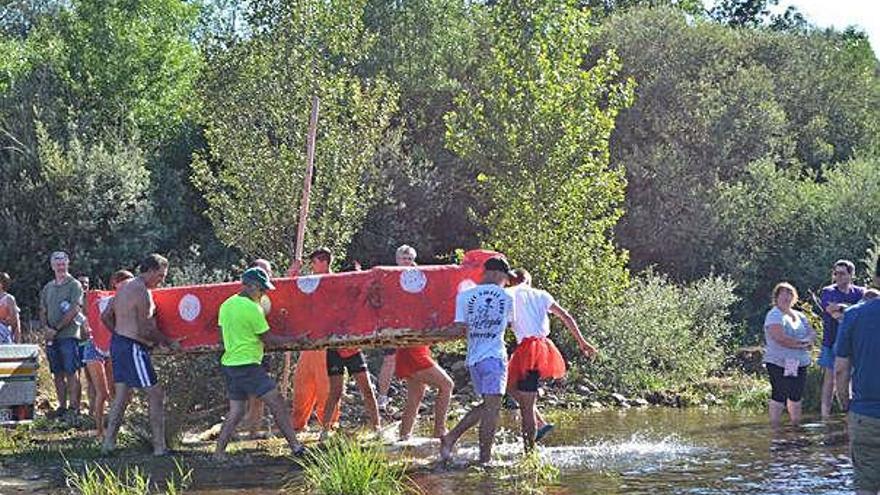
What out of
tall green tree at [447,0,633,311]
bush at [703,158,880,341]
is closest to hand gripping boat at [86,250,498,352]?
tall green tree at [447,0,633,311]

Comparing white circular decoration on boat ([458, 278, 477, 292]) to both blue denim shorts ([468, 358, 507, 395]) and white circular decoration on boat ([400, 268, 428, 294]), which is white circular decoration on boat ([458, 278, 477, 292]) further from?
blue denim shorts ([468, 358, 507, 395])

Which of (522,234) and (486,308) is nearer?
(486,308)

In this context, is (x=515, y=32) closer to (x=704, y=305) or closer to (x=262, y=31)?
(x=262, y=31)

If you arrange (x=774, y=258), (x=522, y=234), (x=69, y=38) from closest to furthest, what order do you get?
(x=522, y=234), (x=774, y=258), (x=69, y=38)

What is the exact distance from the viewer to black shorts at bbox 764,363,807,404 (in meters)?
12.6

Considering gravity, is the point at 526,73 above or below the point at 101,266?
above

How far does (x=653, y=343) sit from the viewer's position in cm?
1883

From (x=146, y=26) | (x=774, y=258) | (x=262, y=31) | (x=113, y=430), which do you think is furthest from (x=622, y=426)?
(x=146, y=26)

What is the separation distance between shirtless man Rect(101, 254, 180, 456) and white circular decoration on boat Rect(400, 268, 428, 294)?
2.20m

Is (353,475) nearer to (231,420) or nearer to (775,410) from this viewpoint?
(231,420)

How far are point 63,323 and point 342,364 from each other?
4.08m

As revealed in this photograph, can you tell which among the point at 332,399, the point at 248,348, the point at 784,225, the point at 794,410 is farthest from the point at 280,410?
the point at 784,225

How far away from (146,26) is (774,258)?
634 inches

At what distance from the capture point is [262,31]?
19.7 metres
